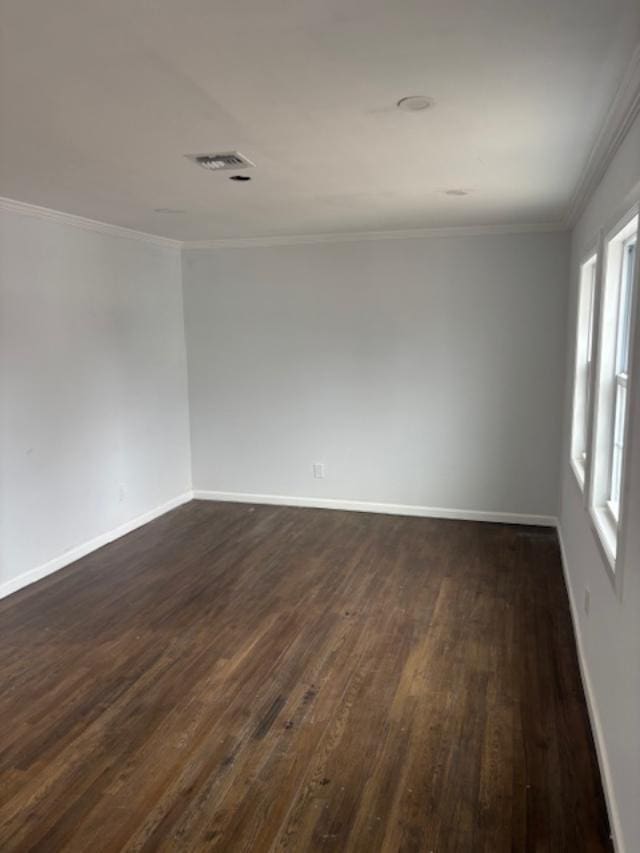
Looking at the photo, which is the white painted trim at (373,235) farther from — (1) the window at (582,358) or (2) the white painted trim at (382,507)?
(2) the white painted trim at (382,507)

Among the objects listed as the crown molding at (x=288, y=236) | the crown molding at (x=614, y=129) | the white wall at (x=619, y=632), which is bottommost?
the white wall at (x=619, y=632)

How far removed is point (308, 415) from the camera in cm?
558

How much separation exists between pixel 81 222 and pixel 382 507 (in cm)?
339

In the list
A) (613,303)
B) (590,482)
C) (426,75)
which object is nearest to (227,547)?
(590,482)

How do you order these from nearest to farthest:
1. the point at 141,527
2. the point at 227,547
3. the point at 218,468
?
the point at 227,547 < the point at 141,527 < the point at 218,468

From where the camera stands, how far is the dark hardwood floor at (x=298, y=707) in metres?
2.06

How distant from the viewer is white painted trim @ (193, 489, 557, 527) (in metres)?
5.14

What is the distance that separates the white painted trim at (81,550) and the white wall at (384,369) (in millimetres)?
615

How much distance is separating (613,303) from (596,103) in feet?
3.05

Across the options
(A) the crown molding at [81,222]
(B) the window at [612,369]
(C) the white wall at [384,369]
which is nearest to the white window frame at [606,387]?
(B) the window at [612,369]

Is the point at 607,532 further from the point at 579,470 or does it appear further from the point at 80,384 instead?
the point at 80,384

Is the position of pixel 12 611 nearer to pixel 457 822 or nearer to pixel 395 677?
pixel 395 677

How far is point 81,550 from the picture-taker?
4.53 m

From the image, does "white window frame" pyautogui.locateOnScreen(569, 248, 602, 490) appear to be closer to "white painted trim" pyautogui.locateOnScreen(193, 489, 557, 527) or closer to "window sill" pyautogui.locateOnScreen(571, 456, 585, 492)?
"window sill" pyautogui.locateOnScreen(571, 456, 585, 492)
